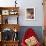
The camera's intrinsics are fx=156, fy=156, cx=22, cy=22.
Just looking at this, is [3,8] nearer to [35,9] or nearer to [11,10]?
[11,10]

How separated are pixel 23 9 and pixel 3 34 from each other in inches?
42.9

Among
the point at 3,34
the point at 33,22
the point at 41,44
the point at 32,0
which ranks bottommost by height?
the point at 41,44

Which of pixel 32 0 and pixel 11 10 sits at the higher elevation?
pixel 32 0

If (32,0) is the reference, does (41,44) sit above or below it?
below

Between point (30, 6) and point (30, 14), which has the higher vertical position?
point (30, 6)

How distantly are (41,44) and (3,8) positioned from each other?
1.77 metres

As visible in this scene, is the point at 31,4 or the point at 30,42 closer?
the point at 30,42

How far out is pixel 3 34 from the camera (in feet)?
17.4

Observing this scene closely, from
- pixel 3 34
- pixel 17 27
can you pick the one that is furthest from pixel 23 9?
pixel 3 34

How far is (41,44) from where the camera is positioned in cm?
525

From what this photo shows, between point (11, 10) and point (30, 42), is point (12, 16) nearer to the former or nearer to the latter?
point (11, 10)

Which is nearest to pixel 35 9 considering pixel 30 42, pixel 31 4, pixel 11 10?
pixel 31 4

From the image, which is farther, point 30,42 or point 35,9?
point 35,9

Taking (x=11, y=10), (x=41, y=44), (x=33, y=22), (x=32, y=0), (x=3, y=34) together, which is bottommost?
(x=41, y=44)
